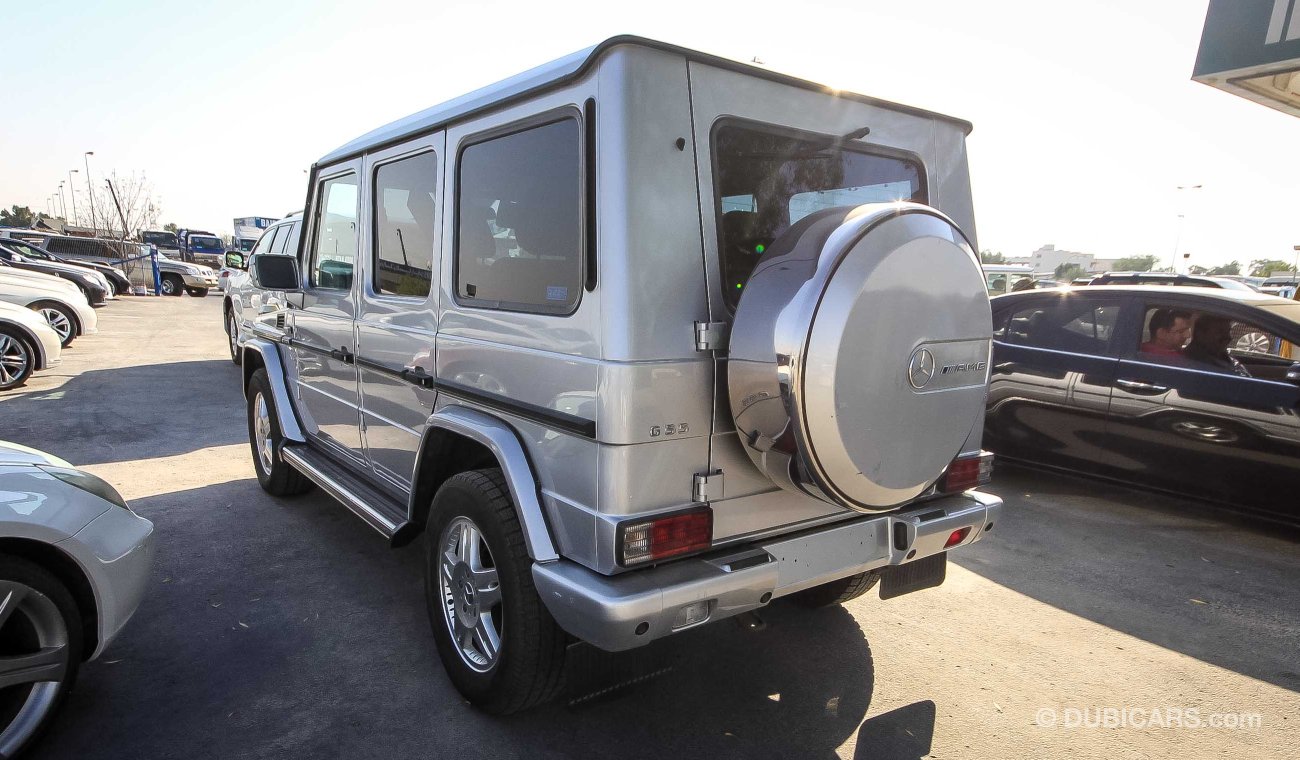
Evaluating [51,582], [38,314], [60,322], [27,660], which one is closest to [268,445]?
[51,582]

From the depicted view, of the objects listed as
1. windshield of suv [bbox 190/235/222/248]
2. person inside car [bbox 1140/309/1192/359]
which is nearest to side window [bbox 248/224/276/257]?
person inside car [bbox 1140/309/1192/359]

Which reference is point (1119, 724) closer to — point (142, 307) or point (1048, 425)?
point (1048, 425)

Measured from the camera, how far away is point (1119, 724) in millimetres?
2734

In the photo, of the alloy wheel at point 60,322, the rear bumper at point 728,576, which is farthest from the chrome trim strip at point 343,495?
the alloy wheel at point 60,322

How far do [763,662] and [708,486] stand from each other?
1.24 m

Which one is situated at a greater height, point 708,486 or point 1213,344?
point 1213,344

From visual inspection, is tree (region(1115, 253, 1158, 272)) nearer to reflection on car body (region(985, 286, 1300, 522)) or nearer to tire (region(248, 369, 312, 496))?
reflection on car body (region(985, 286, 1300, 522))

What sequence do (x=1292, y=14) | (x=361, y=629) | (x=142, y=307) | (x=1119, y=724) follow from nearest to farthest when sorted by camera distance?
1. (x=1119, y=724)
2. (x=361, y=629)
3. (x=1292, y=14)
4. (x=142, y=307)

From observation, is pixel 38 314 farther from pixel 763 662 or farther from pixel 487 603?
pixel 763 662

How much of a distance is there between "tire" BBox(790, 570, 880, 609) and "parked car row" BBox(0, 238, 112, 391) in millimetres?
9555

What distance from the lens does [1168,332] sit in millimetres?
4789

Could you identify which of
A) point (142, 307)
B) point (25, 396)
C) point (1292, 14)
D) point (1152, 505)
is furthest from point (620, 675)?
point (142, 307)

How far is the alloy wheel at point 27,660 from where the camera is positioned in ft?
7.45

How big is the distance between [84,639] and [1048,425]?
567 centimetres
